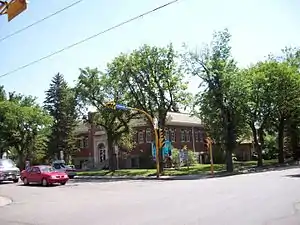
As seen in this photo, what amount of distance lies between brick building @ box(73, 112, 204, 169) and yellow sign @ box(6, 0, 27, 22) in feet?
155

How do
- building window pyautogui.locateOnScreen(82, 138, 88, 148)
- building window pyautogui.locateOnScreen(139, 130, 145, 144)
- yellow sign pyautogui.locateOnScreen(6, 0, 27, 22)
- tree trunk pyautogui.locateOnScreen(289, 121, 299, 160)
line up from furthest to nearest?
building window pyautogui.locateOnScreen(82, 138, 88, 148) < building window pyautogui.locateOnScreen(139, 130, 145, 144) < tree trunk pyautogui.locateOnScreen(289, 121, 299, 160) < yellow sign pyautogui.locateOnScreen(6, 0, 27, 22)

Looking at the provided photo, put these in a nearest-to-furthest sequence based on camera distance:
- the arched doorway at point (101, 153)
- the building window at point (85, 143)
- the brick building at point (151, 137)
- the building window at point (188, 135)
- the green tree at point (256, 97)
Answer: the green tree at point (256, 97), the brick building at point (151, 137), the building window at point (188, 135), the arched doorway at point (101, 153), the building window at point (85, 143)

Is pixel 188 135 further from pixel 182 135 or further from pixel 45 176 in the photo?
pixel 45 176

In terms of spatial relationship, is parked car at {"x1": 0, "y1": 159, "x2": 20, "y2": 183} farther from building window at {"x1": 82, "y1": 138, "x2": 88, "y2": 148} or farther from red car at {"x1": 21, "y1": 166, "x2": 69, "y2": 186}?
building window at {"x1": 82, "y1": 138, "x2": 88, "y2": 148}

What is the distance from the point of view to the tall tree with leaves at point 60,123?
6294 centimetres

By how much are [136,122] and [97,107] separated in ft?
47.5

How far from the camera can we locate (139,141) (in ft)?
200

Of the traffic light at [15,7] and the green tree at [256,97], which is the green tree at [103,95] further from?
the traffic light at [15,7]

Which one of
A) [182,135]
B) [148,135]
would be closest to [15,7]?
[148,135]

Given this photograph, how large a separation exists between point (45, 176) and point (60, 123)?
34.9 m

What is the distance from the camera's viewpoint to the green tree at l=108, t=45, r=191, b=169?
138 feet

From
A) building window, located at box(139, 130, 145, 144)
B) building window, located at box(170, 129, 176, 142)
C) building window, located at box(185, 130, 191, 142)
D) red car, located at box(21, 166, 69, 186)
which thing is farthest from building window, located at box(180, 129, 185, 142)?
red car, located at box(21, 166, 69, 186)

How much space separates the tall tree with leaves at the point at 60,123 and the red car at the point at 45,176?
101ft

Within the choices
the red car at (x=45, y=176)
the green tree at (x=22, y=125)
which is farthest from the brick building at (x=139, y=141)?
the red car at (x=45, y=176)
